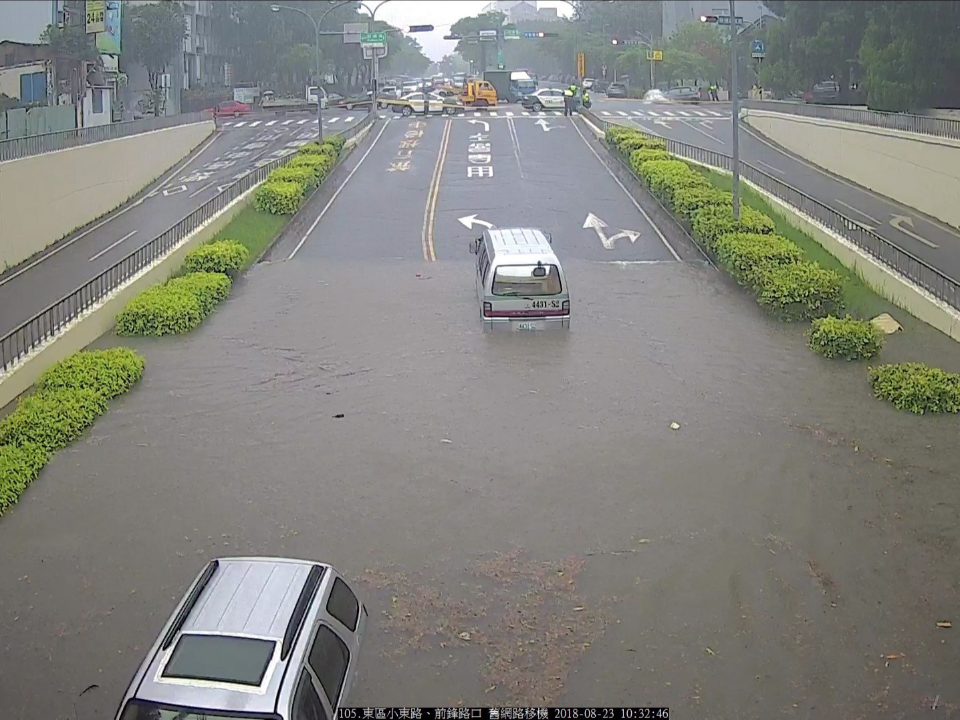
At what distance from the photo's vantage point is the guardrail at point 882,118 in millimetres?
30078

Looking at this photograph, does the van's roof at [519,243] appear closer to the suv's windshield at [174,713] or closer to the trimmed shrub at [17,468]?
the trimmed shrub at [17,468]

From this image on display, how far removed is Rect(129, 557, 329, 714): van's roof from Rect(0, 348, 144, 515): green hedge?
16.6 feet

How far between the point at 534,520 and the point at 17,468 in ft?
18.5

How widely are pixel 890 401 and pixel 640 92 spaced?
73.7 metres

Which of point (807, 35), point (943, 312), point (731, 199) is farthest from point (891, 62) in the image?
point (943, 312)

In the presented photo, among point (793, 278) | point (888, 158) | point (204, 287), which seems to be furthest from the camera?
point (888, 158)

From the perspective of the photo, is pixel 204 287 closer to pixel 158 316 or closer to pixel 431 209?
pixel 158 316

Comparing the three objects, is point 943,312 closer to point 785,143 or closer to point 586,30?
point 785,143

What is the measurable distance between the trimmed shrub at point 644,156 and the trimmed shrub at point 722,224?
26.9ft

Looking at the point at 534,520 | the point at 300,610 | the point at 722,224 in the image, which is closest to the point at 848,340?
the point at 534,520

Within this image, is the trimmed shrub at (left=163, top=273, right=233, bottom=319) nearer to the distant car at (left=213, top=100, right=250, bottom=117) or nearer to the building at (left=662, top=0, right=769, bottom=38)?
the distant car at (left=213, top=100, right=250, bottom=117)

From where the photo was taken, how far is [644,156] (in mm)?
35562

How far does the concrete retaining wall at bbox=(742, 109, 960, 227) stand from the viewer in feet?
97.9

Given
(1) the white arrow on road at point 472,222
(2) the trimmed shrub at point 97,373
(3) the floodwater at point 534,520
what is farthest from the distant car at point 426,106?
(2) the trimmed shrub at point 97,373
